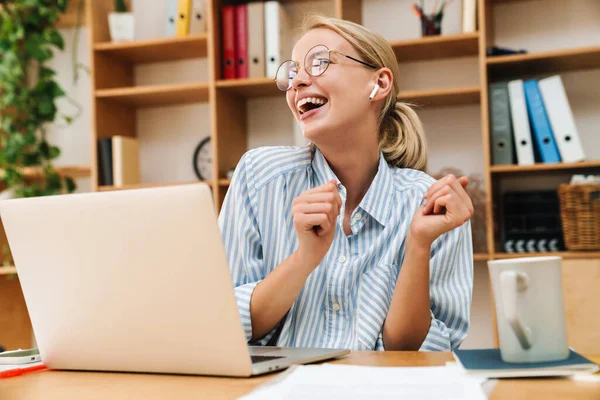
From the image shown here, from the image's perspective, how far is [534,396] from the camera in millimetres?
694

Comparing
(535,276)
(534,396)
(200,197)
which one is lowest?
(534,396)

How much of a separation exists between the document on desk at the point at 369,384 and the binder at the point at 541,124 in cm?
184

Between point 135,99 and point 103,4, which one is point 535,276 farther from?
point 103,4

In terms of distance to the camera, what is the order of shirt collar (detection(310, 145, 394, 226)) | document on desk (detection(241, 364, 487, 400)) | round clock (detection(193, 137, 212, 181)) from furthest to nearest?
round clock (detection(193, 137, 212, 181))
shirt collar (detection(310, 145, 394, 226))
document on desk (detection(241, 364, 487, 400))

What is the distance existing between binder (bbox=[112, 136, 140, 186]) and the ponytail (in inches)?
65.5

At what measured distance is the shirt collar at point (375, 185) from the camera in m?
1.34

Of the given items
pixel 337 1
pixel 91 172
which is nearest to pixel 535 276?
pixel 337 1

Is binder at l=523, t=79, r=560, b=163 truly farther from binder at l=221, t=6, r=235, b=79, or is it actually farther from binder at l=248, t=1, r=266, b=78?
binder at l=221, t=6, r=235, b=79

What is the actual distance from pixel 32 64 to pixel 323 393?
3123 millimetres

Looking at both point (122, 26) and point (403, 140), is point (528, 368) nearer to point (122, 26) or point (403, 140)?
point (403, 140)

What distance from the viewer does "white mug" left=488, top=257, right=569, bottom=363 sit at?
79cm

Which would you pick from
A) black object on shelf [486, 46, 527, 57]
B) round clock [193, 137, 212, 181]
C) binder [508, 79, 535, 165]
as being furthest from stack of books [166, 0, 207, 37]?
binder [508, 79, 535, 165]

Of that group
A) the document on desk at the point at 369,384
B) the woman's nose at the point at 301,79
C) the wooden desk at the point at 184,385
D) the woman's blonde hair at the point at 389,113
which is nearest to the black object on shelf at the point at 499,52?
the woman's blonde hair at the point at 389,113

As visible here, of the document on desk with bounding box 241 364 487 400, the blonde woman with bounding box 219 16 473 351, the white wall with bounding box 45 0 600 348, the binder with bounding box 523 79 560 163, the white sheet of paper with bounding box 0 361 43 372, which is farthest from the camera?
the white wall with bounding box 45 0 600 348
